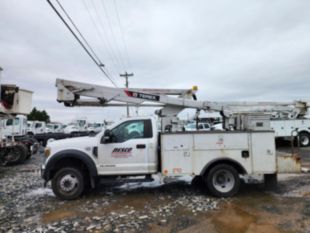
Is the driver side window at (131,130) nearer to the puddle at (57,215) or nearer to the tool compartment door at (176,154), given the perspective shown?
the tool compartment door at (176,154)

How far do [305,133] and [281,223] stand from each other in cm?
1651

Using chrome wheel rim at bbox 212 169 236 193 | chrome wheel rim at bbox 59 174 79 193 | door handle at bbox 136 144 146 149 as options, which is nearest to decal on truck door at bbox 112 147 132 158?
door handle at bbox 136 144 146 149

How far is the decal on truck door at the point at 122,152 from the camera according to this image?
688cm

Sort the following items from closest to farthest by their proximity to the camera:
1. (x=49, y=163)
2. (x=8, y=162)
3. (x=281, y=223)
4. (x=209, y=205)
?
(x=281, y=223)
(x=209, y=205)
(x=49, y=163)
(x=8, y=162)

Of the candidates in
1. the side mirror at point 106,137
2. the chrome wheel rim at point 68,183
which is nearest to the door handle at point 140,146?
the side mirror at point 106,137

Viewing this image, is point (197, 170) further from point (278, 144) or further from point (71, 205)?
point (278, 144)

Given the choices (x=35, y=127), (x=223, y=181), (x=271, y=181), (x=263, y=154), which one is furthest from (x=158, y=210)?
(x=35, y=127)

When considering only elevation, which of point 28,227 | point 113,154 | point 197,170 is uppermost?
point 113,154

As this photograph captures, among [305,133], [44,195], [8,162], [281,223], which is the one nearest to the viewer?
[281,223]

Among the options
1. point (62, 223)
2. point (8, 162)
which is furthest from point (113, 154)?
point (8, 162)

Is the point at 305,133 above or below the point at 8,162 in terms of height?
→ above

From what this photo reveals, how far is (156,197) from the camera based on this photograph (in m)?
7.01

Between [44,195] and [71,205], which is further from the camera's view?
[44,195]

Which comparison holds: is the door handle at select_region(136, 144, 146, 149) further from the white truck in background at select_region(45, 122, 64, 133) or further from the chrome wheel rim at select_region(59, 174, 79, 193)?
the white truck in background at select_region(45, 122, 64, 133)
